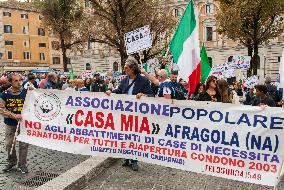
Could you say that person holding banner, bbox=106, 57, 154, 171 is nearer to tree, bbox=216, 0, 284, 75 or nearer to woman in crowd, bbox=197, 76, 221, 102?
woman in crowd, bbox=197, 76, 221, 102

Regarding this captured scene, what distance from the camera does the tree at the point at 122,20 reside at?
22797 millimetres

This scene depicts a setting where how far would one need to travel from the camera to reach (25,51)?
7625 cm

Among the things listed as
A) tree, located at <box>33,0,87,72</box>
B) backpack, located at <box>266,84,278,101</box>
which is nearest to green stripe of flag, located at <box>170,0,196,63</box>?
backpack, located at <box>266,84,278,101</box>

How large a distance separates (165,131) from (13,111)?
2.71m

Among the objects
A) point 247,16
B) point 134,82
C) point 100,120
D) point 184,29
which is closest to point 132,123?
point 100,120

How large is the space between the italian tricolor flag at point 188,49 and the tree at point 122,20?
15951 mm

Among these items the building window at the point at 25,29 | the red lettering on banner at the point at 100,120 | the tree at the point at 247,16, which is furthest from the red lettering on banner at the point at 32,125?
the building window at the point at 25,29

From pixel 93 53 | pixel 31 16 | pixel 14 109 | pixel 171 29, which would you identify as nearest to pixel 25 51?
pixel 31 16

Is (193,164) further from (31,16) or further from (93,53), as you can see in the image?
(31,16)

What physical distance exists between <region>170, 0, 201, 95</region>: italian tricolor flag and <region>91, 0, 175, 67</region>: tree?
52.3 ft

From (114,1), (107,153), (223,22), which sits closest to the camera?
(107,153)

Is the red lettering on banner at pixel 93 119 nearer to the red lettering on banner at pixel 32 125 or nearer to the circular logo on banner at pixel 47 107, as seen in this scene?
the circular logo on banner at pixel 47 107

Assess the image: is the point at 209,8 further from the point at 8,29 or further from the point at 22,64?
the point at 8,29

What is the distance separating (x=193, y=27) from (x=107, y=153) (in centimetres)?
243
